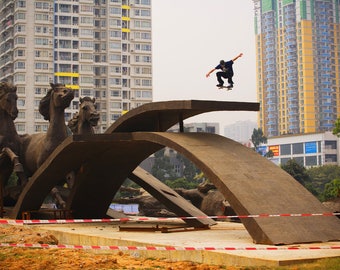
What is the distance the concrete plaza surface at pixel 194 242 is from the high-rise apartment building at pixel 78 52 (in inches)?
2291

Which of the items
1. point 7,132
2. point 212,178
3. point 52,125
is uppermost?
Result: point 52,125

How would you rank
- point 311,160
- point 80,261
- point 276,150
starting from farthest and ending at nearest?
1. point 276,150
2. point 311,160
3. point 80,261

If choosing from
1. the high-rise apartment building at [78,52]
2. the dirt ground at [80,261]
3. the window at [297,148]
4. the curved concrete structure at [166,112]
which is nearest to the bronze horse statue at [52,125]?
the curved concrete structure at [166,112]

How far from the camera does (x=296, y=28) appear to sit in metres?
105

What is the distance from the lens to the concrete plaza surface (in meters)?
10.3

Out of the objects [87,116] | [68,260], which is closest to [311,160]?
[87,116]

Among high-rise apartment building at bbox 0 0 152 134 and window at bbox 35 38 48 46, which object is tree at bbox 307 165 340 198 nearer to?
high-rise apartment building at bbox 0 0 152 134

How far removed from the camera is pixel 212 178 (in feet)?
43.2

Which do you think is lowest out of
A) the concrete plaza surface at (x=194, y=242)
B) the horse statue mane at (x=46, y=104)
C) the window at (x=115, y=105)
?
the concrete plaza surface at (x=194, y=242)

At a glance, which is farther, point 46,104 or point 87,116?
point 46,104

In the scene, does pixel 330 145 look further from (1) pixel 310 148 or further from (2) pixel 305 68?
(2) pixel 305 68

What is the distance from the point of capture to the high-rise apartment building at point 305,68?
10300 centimetres

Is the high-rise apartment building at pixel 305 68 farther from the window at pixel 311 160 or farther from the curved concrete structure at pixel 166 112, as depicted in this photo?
the curved concrete structure at pixel 166 112

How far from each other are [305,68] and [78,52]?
38.5 metres
